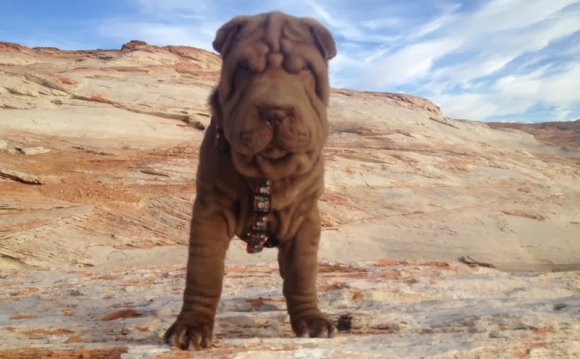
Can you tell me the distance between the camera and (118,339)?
310 centimetres

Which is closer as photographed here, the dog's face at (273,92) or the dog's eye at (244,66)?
the dog's face at (273,92)

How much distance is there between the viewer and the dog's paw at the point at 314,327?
3125 millimetres

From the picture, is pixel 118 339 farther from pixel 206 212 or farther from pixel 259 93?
pixel 259 93

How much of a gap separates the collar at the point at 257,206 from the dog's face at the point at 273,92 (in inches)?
4.7

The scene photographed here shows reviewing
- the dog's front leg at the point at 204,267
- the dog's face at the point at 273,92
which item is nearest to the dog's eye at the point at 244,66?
the dog's face at the point at 273,92

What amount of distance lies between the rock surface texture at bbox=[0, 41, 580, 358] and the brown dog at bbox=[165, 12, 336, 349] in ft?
0.98

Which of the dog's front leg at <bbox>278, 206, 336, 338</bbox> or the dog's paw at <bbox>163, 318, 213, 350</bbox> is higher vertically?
the dog's front leg at <bbox>278, 206, 336, 338</bbox>

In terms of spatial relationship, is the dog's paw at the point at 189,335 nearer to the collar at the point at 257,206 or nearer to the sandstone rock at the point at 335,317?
the sandstone rock at the point at 335,317

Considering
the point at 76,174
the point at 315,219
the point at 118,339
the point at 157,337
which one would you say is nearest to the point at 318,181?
the point at 315,219

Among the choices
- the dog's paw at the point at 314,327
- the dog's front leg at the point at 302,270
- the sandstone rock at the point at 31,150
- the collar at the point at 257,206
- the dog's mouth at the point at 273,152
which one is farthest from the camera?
the sandstone rock at the point at 31,150

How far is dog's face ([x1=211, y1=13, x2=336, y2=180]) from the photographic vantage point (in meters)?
2.47

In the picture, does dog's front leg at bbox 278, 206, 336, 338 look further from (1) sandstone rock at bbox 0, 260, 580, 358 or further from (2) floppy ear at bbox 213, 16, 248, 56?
(2) floppy ear at bbox 213, 16, 248, 56

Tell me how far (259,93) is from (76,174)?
13202 mm

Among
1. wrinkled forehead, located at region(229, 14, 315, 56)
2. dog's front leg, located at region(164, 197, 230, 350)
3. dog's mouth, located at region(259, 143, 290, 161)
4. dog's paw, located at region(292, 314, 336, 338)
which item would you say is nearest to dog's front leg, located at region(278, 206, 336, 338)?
dog's paw, located at region(292, 314, 336, 338)
